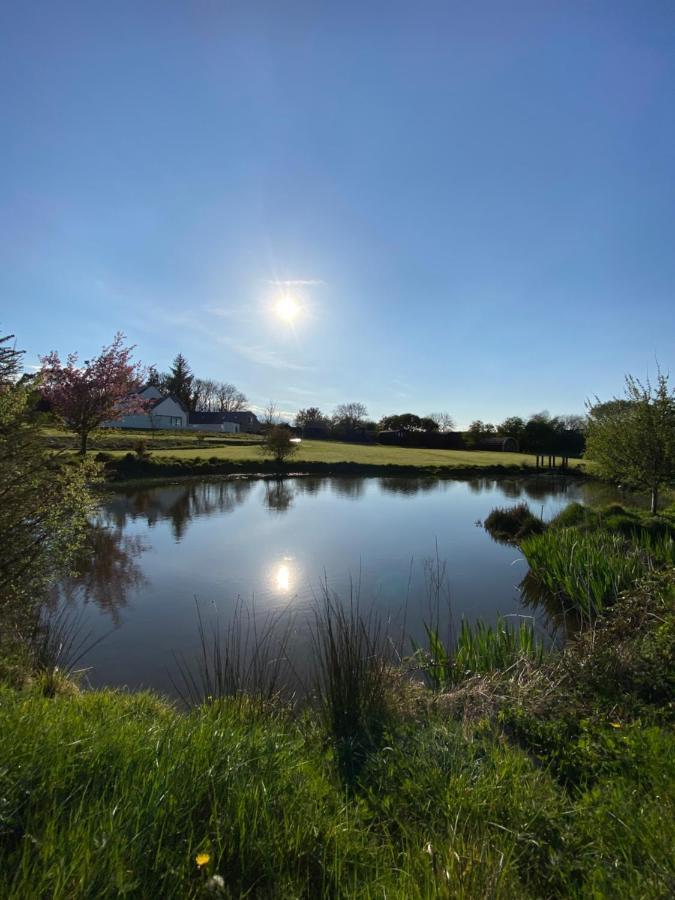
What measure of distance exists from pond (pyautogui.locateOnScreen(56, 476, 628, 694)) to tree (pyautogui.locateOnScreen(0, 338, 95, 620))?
166cm

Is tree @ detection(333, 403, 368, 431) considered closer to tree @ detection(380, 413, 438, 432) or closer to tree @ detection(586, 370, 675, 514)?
tree @ detection(380, 413, 438, 432)

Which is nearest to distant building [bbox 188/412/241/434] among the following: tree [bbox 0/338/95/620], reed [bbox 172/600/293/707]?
reed [bbox 172/600/293/707]

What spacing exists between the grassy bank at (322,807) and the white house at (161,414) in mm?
58828

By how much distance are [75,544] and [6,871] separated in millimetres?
4770

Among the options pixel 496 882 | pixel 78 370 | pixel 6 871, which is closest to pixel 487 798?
pixel 496 882

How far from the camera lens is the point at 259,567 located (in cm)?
1108

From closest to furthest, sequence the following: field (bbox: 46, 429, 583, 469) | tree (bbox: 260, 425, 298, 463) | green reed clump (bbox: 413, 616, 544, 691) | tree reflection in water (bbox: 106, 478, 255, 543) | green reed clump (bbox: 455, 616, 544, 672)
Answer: green reed clump (bbox: 413, 616, 544, 691), green reed clump (bbox: 455, 616, 544, 672), tree reflection in water (bbox: 106, 478, 255, 543), field (bbox: 46, 429, 583, 469), tree (bbox: 260, 425, 298, 463)

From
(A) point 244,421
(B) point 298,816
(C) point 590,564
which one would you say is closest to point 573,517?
(C) point 590,564

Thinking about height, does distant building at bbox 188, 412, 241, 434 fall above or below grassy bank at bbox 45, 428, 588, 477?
above

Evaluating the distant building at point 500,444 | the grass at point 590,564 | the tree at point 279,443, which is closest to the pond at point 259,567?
the grass at point 590,564

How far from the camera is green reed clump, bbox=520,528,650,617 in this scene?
7.65 metres

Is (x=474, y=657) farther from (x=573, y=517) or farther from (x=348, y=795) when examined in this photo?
(x=573, y=517)

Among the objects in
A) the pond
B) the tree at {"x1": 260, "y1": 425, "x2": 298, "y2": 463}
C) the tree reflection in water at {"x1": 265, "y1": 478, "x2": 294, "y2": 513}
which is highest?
the tree at {"x1": 260, "y1": 425, "x2": 298, "y2": 463}

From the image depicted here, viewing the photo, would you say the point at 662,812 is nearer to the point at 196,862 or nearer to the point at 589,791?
the point at 589,791
